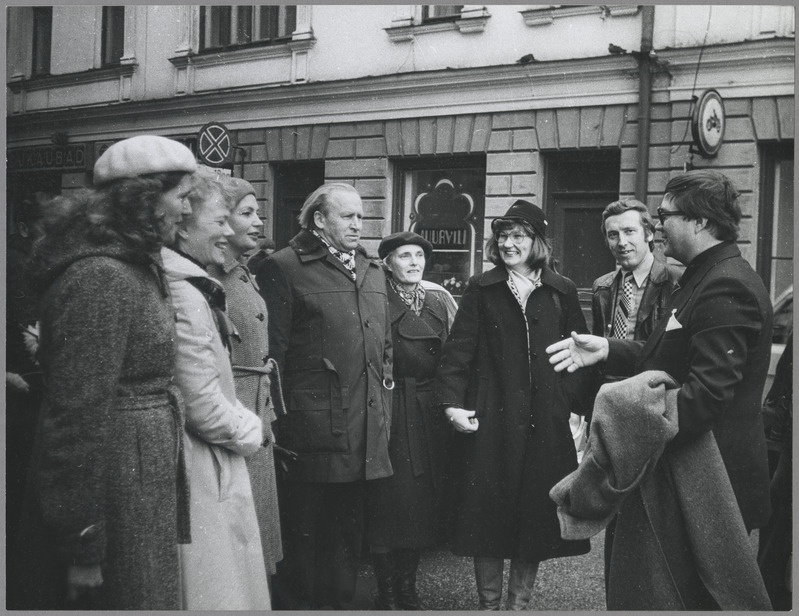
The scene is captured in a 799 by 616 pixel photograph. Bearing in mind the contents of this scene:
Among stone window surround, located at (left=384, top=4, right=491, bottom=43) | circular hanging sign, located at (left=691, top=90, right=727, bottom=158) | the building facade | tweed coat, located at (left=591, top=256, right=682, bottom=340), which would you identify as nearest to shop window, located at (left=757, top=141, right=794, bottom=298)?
the building facade

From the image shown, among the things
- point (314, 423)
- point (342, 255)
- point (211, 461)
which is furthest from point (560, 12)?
point (211, 461)

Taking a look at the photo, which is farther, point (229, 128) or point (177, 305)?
point (229, 128)

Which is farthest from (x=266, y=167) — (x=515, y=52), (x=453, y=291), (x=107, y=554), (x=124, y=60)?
(x=107, y=554)

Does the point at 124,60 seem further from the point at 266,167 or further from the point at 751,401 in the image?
the point at 751,401

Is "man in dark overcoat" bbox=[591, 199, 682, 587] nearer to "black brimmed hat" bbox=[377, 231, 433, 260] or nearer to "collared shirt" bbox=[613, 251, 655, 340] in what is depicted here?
"collared shirt" bbox=[613, 251, 655, 340]

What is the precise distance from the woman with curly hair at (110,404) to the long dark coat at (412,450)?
67.1 inches

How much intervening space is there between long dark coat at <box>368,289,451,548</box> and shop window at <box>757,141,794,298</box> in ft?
7.00

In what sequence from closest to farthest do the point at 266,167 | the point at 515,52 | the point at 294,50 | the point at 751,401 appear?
the point at 751,401, the point at 294,50, the point at 266,167, the point at 515,52

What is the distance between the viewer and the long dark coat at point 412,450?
12.9 ft

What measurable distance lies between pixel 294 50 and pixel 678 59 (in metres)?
3.69

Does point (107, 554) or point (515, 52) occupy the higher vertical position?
point (515, 52)

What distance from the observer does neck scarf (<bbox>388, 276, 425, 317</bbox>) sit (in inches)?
168

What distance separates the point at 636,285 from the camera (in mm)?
4266

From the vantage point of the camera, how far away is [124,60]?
12.8 feet
